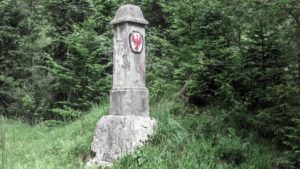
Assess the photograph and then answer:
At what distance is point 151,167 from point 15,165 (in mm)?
2608

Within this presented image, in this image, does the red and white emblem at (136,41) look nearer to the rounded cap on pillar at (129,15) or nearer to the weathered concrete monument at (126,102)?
the weathered concrete monument at (126,102)

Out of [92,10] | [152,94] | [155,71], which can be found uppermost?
[92,10]

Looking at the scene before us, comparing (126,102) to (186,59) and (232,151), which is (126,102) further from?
(186,59)

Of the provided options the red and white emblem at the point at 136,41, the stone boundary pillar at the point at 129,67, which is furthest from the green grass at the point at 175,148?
the red and white emblem at the point at 136,41

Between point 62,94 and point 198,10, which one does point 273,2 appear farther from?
point 62,94

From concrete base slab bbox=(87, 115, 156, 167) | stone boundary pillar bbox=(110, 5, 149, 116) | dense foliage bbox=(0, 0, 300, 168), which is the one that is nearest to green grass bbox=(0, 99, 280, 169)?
concrete base slab bbox=(87, 115, 156, 167)

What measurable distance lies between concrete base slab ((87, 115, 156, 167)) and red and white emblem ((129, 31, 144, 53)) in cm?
131

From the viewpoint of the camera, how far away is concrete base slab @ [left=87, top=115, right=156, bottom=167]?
599cm

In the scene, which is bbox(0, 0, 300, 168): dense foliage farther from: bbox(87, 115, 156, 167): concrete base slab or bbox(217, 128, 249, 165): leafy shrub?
bbox(87, 115, 156, 167): concrete base slab

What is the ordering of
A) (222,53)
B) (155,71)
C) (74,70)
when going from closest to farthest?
(222,53), (155,71), (74,70)

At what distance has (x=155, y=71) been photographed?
31.9 feet

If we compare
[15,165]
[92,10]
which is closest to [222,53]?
[15,165]

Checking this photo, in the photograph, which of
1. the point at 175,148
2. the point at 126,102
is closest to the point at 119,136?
the point at 126,102

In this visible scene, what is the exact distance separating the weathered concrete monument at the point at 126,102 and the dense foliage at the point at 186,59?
1.22m
